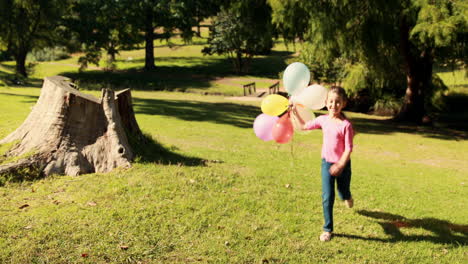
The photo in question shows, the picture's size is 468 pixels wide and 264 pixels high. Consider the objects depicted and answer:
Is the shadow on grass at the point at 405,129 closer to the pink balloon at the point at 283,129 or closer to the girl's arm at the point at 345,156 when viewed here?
the pink balloon at the point at 283,129

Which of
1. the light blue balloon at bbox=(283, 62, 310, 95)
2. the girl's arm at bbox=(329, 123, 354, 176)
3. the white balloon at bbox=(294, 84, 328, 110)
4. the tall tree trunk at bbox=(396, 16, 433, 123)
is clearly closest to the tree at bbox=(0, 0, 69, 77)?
the tall tree trunk at bbox=(396, 16, 433, 123)

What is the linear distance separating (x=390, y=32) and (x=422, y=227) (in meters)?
12.7

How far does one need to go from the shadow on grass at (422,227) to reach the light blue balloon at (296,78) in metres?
1.90

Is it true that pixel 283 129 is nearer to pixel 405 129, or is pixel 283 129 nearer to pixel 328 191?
pixel 328 191

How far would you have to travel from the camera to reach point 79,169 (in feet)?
21.6

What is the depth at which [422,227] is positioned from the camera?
A: 231 inches

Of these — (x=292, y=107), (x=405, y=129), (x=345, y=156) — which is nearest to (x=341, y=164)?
(x=345, y=156)

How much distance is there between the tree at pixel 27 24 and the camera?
3076 cm

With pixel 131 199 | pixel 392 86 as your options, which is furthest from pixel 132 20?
pixel 131 199

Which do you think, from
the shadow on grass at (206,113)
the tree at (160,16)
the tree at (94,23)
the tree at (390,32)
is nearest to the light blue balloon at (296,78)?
the shadow on grass at (206,113)

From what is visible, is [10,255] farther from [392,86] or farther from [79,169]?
[392,86]

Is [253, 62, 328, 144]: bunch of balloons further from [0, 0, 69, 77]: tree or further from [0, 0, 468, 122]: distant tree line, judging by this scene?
[0, 0, 69, 77]: tree

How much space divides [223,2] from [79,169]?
31.4 m

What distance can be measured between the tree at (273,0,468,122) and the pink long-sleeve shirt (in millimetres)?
10894
